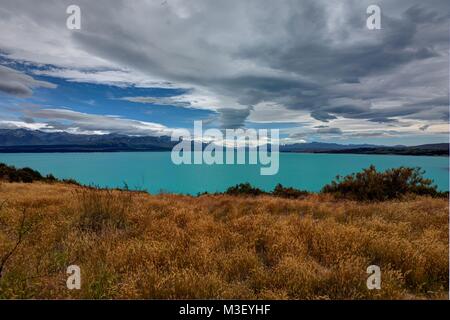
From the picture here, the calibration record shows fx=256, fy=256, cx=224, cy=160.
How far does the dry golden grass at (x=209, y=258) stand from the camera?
323 centimetres

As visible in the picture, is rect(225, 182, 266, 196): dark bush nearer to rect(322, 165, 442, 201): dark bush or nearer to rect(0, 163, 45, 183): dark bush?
rect(322, 165, 442, 201): dark bush

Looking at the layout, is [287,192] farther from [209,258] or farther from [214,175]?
[214,175]

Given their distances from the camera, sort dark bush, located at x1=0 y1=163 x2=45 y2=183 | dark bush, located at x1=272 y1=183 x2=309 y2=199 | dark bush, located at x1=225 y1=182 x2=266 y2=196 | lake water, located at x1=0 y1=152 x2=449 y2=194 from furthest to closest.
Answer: lake water, located at x1=0 y1=152 x2=449 y2=194 < dark bush, located at x1=0 y1=163 x2=45 y2=183 < dark bush, located at x1=225 y1=182 x2=266 y2=196 < dark bush, located at x1=272 y1=183 x2=309 y2=199

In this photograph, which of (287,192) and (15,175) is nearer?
(287,192)

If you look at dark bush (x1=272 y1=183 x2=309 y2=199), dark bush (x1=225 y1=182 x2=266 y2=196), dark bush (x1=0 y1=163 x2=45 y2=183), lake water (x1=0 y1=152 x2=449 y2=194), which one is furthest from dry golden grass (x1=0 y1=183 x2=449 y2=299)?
dark bush (x1=0 y1=163 x2=45 y2=183)

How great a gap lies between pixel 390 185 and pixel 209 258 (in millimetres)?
13472

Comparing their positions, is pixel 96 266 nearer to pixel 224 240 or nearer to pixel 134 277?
pixel 134 277

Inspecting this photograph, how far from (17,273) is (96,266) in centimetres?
94

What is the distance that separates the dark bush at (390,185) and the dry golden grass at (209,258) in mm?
7094

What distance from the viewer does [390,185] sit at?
1386cm

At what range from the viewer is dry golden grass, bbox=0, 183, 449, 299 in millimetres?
3232

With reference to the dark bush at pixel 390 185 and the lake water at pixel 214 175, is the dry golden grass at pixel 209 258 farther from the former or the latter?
the dark bush at pixel 390 185

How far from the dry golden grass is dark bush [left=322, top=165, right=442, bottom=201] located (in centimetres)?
709

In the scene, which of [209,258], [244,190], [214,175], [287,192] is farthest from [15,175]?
[214,175]
